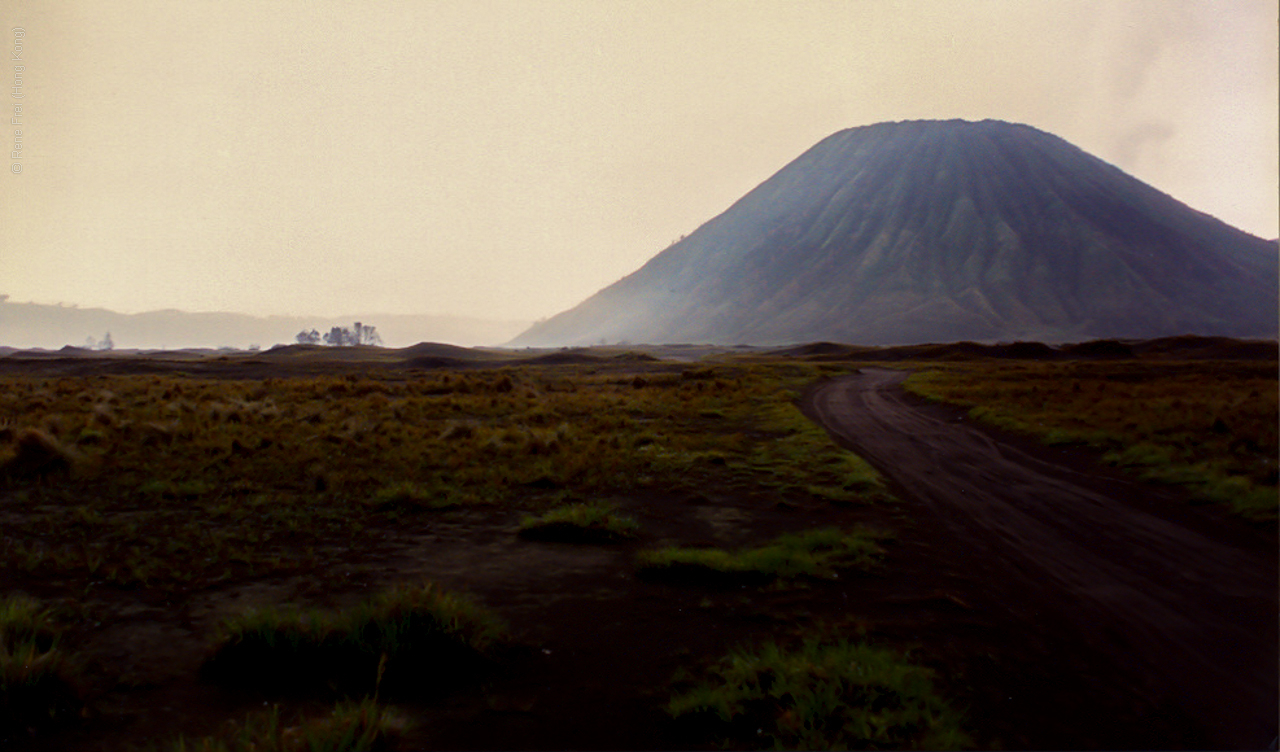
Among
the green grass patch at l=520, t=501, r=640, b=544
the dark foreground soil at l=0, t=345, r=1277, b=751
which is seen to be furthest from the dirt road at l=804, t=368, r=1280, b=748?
the green grass patch at l=520, t=501, r=640, b=544

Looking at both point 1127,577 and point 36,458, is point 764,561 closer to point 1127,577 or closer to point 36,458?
point 1127,577

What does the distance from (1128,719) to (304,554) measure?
9944 millimetres

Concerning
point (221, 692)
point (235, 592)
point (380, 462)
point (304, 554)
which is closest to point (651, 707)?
point (221, 692)

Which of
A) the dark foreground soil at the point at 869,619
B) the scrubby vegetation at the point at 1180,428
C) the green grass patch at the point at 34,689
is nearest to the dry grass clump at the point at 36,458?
the dark foreground soil at the point at 869,619

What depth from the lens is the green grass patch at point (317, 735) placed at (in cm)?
433

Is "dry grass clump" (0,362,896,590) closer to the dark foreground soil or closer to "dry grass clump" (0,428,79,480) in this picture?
"dry grass clump" (0,428,79,480)

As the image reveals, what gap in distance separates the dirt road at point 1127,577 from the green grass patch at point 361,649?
5785 millimetres

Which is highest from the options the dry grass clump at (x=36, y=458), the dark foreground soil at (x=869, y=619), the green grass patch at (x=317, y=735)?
the dry grass clump at (x=36, y=458)

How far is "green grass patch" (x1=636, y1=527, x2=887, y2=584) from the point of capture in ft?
28.0

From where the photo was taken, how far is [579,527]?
10.5m

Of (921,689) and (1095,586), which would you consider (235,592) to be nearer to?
(921,689)

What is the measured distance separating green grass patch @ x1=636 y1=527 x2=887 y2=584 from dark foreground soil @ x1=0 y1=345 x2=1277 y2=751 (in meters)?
0.32

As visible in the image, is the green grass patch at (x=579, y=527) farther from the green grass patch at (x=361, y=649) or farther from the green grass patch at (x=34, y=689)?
the green grass patch at (x=34, y=689)

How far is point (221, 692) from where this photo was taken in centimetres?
545
